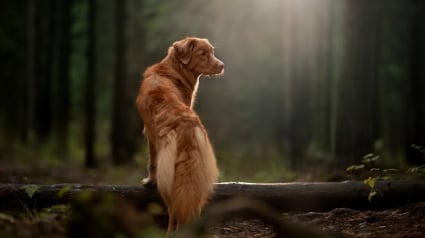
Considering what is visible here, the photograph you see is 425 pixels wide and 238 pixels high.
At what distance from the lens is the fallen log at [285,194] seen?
24.0ft

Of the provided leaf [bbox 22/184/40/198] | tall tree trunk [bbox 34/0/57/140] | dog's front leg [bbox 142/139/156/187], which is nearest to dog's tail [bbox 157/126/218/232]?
dog's front leg [bbox 142/139/156/187]

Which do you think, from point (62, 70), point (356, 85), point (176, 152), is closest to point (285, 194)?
point (176, 152)

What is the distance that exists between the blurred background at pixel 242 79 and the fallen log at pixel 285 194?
166 inches

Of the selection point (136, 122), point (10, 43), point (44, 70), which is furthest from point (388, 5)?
point (10, 43)

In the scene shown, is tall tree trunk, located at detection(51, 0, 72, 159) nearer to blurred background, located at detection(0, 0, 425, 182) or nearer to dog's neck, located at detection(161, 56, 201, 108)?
blurred background, located at detection(0, 0, 425, 182)

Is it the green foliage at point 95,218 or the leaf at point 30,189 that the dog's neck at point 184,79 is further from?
the green foliage at point 95,218

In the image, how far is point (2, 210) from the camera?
709 cm

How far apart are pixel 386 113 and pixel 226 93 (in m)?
9.23

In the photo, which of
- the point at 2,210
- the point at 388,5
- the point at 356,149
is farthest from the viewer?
the point at 388,5

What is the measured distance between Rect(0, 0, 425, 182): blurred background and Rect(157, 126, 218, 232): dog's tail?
5771mm

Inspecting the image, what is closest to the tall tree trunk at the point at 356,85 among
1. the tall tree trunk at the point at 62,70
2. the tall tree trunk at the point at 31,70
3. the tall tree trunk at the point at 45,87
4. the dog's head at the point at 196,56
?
the dog's head at the point at 196,56

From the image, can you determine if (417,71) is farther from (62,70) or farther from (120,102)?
(62,70)

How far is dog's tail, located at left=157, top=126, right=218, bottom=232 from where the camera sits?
6.09 meters

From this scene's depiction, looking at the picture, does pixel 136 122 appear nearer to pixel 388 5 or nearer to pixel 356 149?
pixel 388 5
